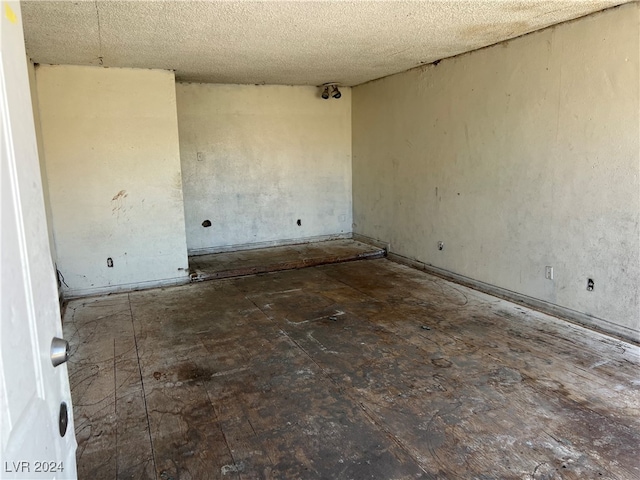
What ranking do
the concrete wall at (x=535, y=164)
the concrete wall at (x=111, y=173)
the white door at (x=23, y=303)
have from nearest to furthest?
the white door at (x=23, y=303)
the concrete wall at (x=535, y=164)
the concrete wall at (x=111, y=173)

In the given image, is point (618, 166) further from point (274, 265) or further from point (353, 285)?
point (274, 265)

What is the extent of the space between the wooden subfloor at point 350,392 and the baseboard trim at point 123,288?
42cm

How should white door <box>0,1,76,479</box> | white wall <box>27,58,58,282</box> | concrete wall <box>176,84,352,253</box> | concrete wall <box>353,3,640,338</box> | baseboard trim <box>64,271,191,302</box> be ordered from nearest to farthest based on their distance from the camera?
white door <box>0,1,76,479</box>
concrete wall <box>353,3,640,338</box>
white wall <box>27,58,58,282</box>
baseboard trim <box>64,271,191,302</box>
concrete wall <box>176,84,352,253</box>

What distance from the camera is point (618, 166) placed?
346 cm

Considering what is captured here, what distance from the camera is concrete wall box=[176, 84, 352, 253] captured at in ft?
21.2

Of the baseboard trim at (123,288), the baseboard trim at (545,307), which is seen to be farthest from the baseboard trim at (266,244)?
the baseboard trim at (545,307)

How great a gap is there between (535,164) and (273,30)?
8.67ft

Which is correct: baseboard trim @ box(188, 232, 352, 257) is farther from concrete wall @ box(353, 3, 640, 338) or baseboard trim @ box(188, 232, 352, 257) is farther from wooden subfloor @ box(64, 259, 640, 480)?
wooden subfloor @ box(64, 259, 640, 480)

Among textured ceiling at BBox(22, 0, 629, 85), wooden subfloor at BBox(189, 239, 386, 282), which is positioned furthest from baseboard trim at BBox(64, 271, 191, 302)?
textured ceiling at BBox(22, 0, 629, 85)

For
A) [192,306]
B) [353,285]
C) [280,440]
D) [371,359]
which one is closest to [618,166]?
[371,359]

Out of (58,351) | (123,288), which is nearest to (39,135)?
A: (123,288)

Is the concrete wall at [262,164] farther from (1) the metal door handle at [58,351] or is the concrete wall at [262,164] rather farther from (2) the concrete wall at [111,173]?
(1) the metal door handle at [58,351]

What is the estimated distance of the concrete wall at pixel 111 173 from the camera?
4789 millimetres

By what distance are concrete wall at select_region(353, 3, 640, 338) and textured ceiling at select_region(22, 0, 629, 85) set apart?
29cm
